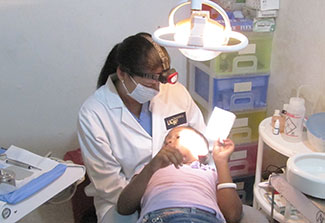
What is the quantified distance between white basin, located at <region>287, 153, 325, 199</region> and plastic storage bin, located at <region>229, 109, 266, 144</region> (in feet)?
3.23

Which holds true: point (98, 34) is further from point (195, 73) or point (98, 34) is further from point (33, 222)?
point (33, 222)

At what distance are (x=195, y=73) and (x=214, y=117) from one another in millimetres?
1019

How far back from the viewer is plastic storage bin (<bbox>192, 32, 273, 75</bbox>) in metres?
2.25

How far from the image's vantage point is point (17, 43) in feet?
7.75

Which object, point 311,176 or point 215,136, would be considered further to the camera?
point 215,136

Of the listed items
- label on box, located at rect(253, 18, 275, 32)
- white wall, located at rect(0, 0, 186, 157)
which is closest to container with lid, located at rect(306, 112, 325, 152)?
label on box, located at rect(253, 18, 275, 32)

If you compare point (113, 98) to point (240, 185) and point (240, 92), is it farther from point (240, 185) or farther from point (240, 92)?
point (240, 185)

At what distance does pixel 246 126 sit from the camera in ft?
7.97

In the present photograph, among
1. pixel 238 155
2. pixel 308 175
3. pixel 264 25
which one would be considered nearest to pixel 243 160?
pixel 238 155

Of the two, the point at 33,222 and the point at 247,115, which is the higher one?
the point at 247,115

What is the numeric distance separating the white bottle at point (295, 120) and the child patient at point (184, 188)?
302mm

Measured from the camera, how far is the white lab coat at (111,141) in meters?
1.69

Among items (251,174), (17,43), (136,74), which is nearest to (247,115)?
(251,174)

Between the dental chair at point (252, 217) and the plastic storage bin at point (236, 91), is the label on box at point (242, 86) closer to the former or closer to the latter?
the plastic storage bin at point (236, 91)
